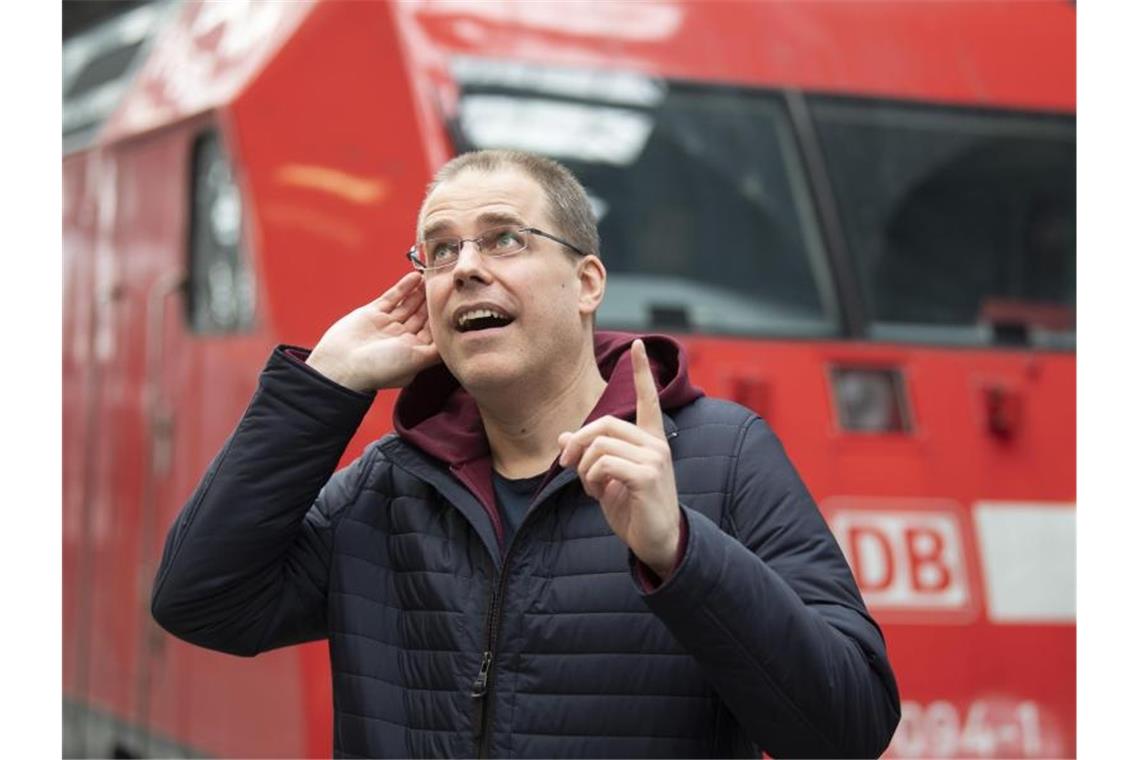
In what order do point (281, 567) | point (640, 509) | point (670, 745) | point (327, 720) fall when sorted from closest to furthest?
point (640, 509) → point (670, 745) → point (281, 567) → point (327, 720)

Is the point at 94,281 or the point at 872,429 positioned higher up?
the point at 94,281

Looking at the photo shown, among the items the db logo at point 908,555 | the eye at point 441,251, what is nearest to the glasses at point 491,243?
the eye at point 441,251

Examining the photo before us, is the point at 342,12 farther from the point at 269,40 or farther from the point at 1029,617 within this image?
the point at 1029,617

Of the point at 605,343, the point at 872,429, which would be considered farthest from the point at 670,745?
the point at 872,429

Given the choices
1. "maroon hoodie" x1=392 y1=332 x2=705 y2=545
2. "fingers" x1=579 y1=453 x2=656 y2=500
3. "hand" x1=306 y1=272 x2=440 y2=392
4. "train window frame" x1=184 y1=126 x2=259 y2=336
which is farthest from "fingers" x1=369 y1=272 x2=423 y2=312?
"train window frame" x1=184 y1=126 x2=259 y2=336

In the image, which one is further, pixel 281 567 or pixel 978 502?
pixel 978 502

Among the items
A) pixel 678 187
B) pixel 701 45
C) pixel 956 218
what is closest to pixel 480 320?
pixel 678 187

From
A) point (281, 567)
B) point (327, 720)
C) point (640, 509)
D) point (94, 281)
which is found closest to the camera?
point (640, 509)

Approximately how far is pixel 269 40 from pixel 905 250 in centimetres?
199

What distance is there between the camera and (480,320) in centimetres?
267

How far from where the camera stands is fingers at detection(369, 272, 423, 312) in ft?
9.38

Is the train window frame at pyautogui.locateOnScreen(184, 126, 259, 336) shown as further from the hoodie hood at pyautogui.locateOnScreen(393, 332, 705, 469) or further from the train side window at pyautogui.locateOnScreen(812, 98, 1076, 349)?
the hoodie hood at pyautogui.locateOnScreen(393, 332, 705, 469)

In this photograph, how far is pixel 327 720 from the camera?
188 inches

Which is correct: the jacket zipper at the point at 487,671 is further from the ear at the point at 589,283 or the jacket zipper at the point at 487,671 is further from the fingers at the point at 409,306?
the fingers at the point at 409,306
